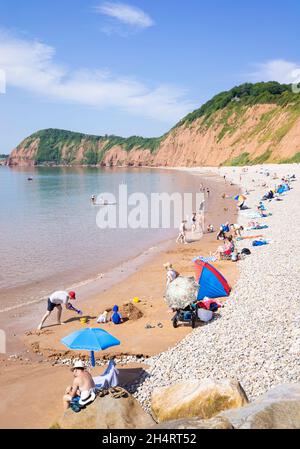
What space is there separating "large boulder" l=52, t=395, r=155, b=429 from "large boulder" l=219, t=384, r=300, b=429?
5.52 ft

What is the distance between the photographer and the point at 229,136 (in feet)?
376

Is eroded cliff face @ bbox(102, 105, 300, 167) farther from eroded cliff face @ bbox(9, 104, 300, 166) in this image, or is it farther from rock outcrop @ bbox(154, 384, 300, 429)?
rock outcrop @ bbox(154, 384, 300, 429)

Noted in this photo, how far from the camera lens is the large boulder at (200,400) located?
6715 mm

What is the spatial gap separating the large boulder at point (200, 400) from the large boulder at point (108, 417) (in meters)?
0.40

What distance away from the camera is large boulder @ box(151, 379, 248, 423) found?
6.71 m

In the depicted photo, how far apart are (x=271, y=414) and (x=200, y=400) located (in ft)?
5.55

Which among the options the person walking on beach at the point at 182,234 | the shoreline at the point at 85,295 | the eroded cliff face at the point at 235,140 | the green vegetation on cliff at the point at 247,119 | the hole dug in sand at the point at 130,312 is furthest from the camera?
the green vegetation on cliff at the point at 247,119

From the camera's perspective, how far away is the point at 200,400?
22.3 feet

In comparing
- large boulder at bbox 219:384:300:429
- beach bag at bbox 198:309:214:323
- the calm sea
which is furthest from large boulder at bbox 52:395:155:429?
the calm sea

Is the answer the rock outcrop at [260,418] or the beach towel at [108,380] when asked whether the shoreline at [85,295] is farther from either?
the rock outcrop at [260,418]

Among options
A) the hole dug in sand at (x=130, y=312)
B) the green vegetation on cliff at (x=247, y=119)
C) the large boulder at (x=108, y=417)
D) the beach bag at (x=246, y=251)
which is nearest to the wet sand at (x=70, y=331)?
the hole dug in sand at (x=130, y=312)

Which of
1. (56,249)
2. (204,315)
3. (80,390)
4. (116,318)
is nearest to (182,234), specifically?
(56,249)

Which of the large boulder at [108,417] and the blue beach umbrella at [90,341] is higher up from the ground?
the blue beach umbrella at [90,341]

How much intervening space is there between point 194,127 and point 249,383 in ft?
453
